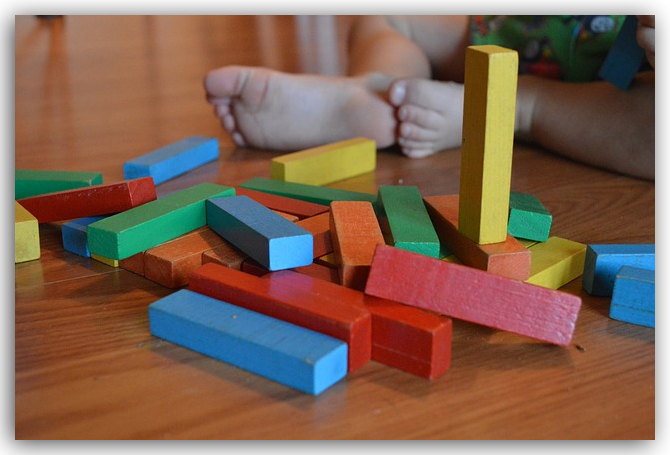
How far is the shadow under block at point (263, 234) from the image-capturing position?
3.04ft

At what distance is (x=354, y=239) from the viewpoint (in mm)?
956

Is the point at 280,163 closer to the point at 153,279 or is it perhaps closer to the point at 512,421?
the point at 153,279

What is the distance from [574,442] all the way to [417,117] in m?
0.92

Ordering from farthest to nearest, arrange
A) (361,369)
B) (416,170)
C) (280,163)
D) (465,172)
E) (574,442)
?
(416,170) → (280,163) → (465,172) → (361,369) → (574,442)

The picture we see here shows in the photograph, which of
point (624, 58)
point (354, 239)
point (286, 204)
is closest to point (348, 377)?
point (354, 239)

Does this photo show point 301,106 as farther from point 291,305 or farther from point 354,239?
point 291,305

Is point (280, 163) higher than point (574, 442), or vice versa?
point (280, 163)

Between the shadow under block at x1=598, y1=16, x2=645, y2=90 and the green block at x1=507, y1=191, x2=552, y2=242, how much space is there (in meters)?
0.59

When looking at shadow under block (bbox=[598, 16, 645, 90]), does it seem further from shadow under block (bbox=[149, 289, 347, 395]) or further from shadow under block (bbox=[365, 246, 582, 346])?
shadow under block (bbox=[149, 289, 347, 395])

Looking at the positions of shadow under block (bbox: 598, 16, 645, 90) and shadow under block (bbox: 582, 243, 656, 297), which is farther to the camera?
shadow under block (bbox: 598, 16, 645, 90)

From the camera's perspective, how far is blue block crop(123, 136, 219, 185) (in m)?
1.41

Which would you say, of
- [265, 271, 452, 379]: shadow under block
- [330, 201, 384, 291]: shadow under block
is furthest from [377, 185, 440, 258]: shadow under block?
[265, 271, 452, 379]: shadow under block

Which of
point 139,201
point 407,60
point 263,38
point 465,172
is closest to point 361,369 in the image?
point 465,172

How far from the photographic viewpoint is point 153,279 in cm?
102
